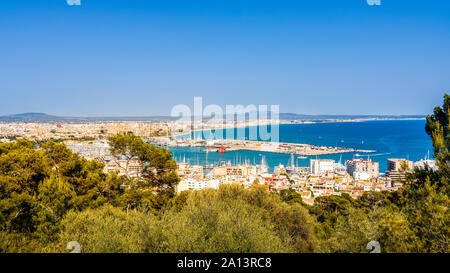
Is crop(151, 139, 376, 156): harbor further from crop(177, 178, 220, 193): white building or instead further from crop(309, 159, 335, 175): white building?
crop(177, 178, 220, 193): white building

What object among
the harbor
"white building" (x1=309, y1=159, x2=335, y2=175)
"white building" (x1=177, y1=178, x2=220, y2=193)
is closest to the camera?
"white building" (x1=177, y1=178, x2=220, y2=193)

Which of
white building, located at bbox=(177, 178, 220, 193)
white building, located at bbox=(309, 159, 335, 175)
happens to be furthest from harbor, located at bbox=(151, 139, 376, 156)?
white building, located at bbox=(177, 178, 220, 193)

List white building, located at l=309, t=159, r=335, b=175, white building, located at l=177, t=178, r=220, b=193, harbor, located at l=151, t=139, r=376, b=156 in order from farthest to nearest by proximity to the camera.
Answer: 1. harbor, located at l=151, t=139, r=376, b=156
2. white building, located at l=309, t=159, r=335, b=175
3. white building, located at l=177, t=178, r=220, b=193

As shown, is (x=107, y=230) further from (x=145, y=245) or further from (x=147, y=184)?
(x=147, y=184)

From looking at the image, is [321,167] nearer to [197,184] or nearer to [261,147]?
[197,184]

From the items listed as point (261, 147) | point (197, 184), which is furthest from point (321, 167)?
point (261, 147)

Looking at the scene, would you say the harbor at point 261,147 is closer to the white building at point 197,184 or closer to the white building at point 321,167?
the white building at point 321,167

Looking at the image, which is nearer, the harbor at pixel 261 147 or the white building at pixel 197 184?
the white building at pixel 197 184

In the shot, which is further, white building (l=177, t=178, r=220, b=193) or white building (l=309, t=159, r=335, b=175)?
white building (l=309, t=159, r=335, b=175)

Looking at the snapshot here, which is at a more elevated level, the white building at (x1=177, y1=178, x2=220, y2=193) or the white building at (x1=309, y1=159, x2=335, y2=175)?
the white building at (x1=177, y1=178, x2=220, y2=193)

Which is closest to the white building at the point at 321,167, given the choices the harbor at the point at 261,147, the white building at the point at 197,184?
the harbor at the point at 261,147

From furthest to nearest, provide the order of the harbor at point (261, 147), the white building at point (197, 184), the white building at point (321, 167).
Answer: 1. the harbor at point (261, 147)
2. the white building at point (321, 167)
3. the white building at point (197, 184)

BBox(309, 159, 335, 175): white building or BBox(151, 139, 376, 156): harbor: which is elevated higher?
A: BBox(151, 139, 376, 156): harbor
